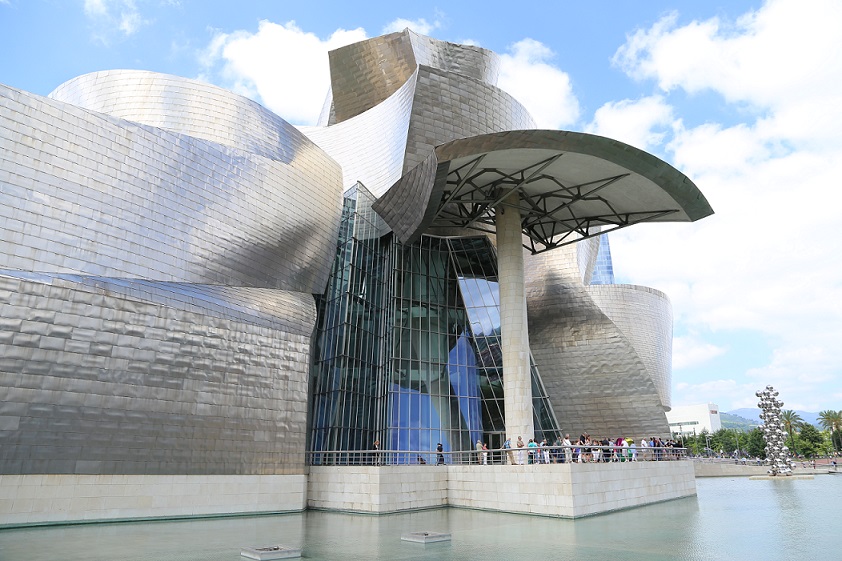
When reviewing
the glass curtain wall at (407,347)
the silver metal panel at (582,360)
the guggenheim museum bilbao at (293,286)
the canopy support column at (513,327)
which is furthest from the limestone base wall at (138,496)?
the silver metal panel at (582,360)

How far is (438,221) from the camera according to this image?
85.9 feet

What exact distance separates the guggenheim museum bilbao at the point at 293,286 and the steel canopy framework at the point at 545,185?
11 centimetres

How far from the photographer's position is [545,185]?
75.7 feet

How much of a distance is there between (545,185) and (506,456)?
10.4 meters

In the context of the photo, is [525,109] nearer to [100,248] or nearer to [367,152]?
[367,152]

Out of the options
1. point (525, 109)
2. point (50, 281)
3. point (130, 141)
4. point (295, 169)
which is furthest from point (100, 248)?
point (525, 109)

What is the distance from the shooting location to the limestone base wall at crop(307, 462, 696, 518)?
15109 mm

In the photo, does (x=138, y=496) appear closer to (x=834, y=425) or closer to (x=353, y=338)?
(x=353, y=338)

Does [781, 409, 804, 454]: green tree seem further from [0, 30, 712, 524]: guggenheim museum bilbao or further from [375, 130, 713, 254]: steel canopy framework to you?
[375, 130, 713, 254]: steel canopy framework

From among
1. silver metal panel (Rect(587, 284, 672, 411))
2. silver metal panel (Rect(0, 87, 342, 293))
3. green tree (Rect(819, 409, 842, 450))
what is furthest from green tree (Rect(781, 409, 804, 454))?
silver metal panel (Rect(0, 87, 342, 293))

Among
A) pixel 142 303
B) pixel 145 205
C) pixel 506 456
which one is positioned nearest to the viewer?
pixel 142 303

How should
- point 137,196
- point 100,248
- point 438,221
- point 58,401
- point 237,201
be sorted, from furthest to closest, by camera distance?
1. point 438,221
2. point 237,201
3. point 137,196
4. point 100,248
5. point 58,401

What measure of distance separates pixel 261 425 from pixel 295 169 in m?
9.99

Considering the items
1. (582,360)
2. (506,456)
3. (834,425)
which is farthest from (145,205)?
(834,425)
